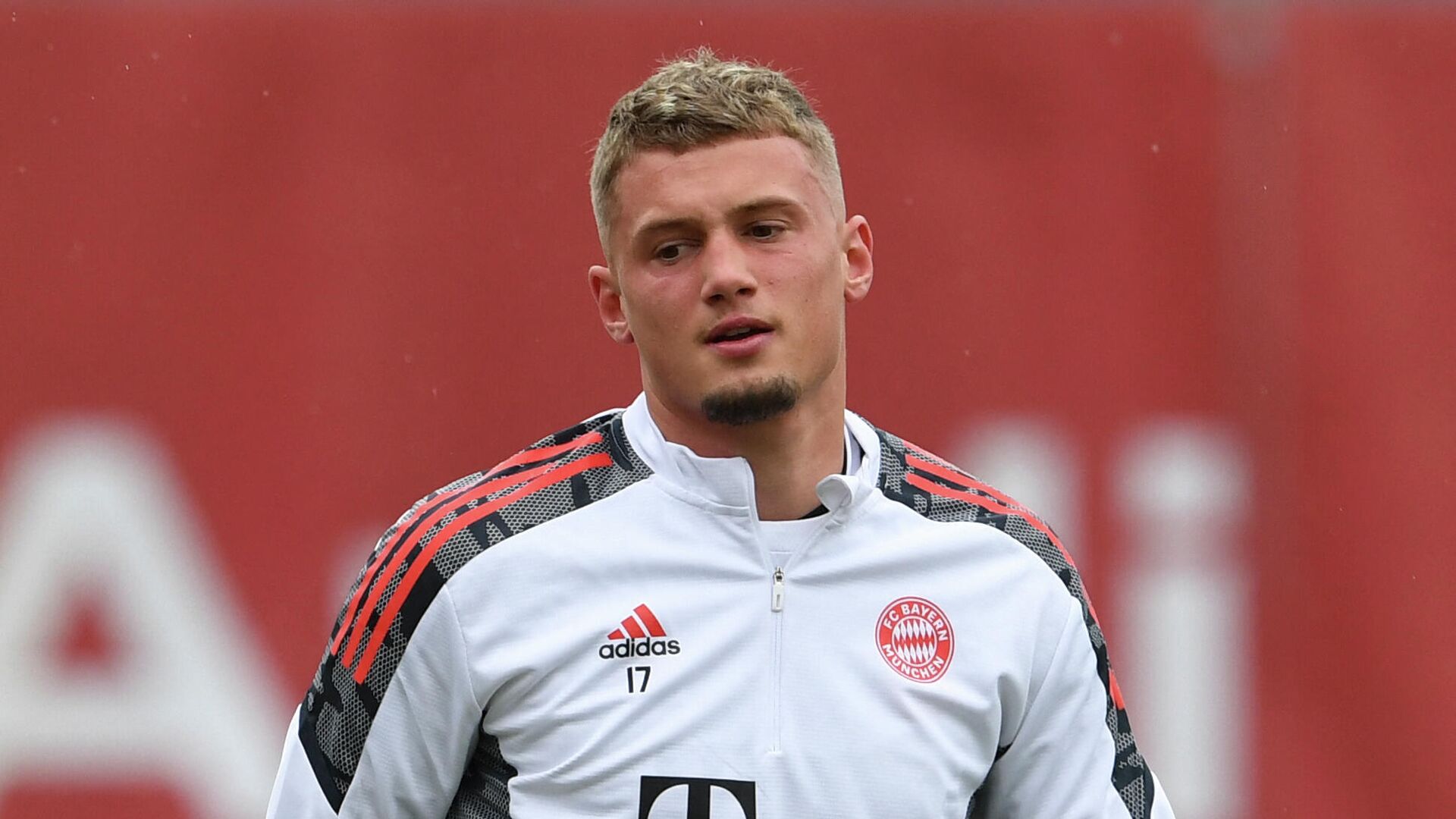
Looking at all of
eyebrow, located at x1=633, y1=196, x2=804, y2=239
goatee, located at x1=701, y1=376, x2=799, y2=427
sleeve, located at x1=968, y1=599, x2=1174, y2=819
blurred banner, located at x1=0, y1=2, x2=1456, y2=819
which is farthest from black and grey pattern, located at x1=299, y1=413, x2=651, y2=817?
blurred banner, located at x1=0, y1=2, x2=1456, y2=819

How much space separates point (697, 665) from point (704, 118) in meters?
0.55

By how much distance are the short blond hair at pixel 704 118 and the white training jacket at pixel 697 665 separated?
289 mm

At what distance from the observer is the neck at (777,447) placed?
5.93 ft

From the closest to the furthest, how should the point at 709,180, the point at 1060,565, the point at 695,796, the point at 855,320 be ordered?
the point at 695,796 → the point at 709,180 → the point at 1060,565 → the point at 855,320

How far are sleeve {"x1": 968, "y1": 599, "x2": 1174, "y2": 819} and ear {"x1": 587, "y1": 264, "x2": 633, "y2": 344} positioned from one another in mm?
553

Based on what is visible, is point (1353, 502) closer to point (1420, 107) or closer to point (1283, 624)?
point (1283, 624)

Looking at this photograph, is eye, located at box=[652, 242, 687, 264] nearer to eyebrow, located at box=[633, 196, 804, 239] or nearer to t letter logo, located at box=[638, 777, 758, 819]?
eyebrow, located at box=[633, 196, 804, 239]

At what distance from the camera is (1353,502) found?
11.0 ft

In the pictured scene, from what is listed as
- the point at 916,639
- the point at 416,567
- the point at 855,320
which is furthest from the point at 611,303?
the point at 855,320

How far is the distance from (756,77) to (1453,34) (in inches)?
81.3

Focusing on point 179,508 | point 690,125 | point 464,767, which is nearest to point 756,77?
point 690,125

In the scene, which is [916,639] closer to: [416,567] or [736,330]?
[736,330]

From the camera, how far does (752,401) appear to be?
5.73ft

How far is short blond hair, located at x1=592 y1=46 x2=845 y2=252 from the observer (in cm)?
180
